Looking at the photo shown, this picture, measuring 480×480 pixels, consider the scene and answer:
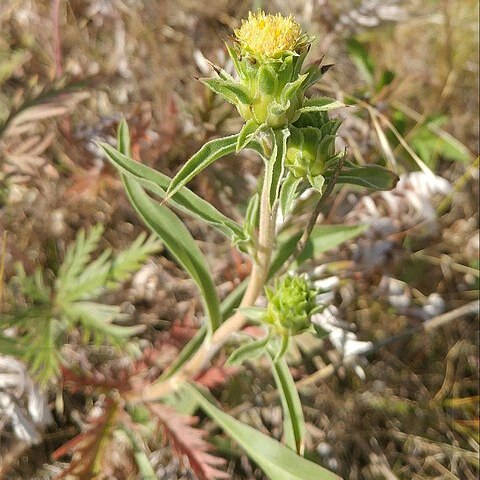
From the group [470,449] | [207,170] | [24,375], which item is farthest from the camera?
[207,170]

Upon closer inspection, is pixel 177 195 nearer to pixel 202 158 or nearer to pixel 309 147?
pixel 202 158

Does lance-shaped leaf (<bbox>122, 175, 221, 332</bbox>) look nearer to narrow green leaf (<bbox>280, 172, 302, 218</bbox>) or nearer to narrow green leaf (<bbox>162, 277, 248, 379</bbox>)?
narrow green leaf (<bbox>162, 277, 248, 379</bbox>)

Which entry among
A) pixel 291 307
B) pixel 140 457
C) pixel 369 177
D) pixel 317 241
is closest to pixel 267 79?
pixel 369 177

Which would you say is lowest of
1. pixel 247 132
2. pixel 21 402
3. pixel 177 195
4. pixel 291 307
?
pixel 21 402

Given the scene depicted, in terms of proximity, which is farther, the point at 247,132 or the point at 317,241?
the point at 317,241

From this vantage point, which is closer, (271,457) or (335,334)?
(271,457)

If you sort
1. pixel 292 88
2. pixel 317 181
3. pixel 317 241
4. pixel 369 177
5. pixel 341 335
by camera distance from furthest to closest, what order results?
pixel 341 335
pixel 317 241
pixel 369 177
pixel 317 181
pixel 292 88

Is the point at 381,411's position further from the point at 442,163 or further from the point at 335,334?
the point at 442,163

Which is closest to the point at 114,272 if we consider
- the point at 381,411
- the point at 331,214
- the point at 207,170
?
the point at 207,170
